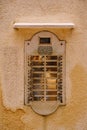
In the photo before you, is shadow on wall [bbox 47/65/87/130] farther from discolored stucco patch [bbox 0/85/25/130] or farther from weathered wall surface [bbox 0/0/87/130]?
discolored stucco patch [bbox 0/85/25/130]

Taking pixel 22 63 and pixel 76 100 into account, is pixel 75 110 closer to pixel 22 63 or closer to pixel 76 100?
pixel 76 100

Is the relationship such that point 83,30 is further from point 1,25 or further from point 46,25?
point 1,25

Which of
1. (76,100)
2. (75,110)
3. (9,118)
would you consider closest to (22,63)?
(9,118)

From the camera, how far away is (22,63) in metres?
8.53

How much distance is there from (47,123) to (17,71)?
1.30 m

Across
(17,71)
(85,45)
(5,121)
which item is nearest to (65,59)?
(85,45)

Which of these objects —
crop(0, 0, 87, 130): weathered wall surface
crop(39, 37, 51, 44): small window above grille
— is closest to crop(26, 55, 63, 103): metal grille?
crop(0, 0, 87, 130): weathered wall surface

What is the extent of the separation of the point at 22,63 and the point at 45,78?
590 millimetres

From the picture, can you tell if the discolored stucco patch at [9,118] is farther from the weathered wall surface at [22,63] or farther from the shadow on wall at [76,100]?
the shadow on wall at [76,100]

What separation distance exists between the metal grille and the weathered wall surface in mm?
163

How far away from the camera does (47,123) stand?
8.62 metres

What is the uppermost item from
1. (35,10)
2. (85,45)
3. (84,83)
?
(35,10)

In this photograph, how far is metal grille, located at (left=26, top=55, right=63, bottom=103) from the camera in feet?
28.1

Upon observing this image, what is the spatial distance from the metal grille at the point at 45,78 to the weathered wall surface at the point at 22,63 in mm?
163
